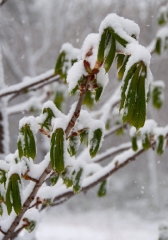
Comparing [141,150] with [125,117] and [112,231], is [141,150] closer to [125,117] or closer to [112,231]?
[125,117]

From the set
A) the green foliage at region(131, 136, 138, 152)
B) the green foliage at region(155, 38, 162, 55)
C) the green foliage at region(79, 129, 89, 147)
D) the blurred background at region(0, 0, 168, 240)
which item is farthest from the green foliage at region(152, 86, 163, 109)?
the blurred background at region(0, 0, 168, 240)

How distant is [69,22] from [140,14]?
1286mm

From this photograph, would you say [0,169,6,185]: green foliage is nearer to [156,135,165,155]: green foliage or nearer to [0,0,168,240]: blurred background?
[156,135,165,155]: green foliage

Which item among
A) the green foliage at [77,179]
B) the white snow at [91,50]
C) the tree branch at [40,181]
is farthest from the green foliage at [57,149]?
the green foliage at [77,179]

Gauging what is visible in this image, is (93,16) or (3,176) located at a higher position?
(93,16)

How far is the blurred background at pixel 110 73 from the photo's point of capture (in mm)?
6512

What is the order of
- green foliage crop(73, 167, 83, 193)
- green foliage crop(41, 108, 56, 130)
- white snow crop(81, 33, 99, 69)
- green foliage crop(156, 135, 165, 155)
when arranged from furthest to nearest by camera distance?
green foliage crop(156, 135, 165, 155), green foliage crop(73, 167, 83, 193), green foliage crop(41, 108, 56, 130), white snow crop(81, 33, 99, 69)

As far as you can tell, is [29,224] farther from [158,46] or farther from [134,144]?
[158,46]

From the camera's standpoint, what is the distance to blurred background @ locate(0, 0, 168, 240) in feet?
21.4

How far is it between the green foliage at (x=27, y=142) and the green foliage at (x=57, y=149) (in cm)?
7

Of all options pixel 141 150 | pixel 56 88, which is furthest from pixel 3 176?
pixel 56 88

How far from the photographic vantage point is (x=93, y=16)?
274 inches

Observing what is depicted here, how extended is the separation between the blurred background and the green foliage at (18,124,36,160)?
4.23 m

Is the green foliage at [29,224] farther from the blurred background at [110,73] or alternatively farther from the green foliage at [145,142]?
the blurred background at [110,73]
